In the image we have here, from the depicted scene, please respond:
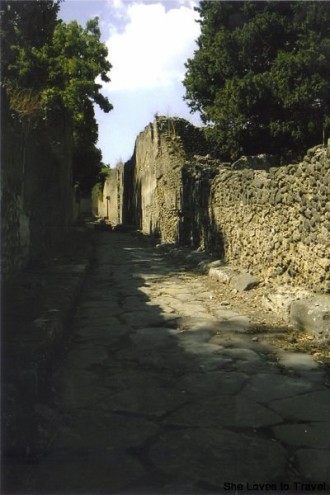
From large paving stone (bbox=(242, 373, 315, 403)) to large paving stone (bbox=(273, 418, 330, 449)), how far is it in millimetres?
347

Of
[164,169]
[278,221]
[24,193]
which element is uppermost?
[164,169]

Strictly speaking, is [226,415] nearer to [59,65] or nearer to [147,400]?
[147,400]

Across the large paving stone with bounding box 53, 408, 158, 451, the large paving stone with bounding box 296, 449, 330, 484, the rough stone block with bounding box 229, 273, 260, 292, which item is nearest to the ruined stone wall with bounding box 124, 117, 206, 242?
the rough stone block with bounding box 229, 273, 260, 292

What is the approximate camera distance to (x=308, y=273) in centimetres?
504

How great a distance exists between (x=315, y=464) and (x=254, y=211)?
4791 mm

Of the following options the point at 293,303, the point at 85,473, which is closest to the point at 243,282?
the point at 293,303

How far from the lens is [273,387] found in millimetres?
3166

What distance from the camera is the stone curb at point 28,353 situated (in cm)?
233

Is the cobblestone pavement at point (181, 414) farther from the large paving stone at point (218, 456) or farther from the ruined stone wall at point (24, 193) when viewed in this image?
the ruined stone wall at point (24, 193)

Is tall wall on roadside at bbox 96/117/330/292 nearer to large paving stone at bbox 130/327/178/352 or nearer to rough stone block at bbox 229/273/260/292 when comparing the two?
rough stone block at bbox 229/273/260/292

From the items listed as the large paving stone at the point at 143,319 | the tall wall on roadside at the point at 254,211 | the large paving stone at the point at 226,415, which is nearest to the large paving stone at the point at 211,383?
the large paving stone at the point at 226,415

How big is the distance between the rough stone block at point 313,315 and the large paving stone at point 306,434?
152 cm

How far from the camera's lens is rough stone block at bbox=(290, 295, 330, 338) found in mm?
4109

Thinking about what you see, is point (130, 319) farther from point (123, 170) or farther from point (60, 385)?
point (123, 170)
